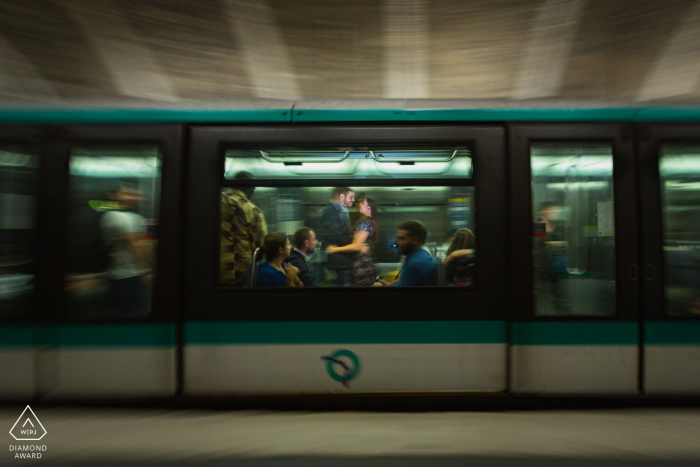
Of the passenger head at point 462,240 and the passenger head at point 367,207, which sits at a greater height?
the passenger head at point 367,207

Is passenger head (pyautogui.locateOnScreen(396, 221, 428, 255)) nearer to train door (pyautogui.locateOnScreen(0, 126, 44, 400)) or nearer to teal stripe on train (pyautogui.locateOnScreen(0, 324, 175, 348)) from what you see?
teal stripe on train (pyautogui.locateOnScreen(0, 324, 175, 348))

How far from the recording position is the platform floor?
3.21 metres

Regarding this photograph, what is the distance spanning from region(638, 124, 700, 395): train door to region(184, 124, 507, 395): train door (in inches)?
49.8

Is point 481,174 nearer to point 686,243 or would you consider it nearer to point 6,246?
point 686,243

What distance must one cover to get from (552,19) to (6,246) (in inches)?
256

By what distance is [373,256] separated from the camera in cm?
390

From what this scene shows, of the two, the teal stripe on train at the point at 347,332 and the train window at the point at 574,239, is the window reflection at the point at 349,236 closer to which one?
the teal stripe on train at the point at 347,332

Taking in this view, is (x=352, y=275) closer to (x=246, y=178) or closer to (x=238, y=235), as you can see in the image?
(x=238, y=235)

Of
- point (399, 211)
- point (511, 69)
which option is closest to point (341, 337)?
point (399, 211)

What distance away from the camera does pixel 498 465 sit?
10.2 feet

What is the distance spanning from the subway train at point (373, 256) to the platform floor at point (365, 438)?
8.9 inches

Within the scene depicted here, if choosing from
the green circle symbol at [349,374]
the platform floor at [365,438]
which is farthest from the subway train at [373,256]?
the platform floor at [365,438]

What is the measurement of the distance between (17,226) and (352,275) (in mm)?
2987

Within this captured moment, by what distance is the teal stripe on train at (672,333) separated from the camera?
12.6ft
